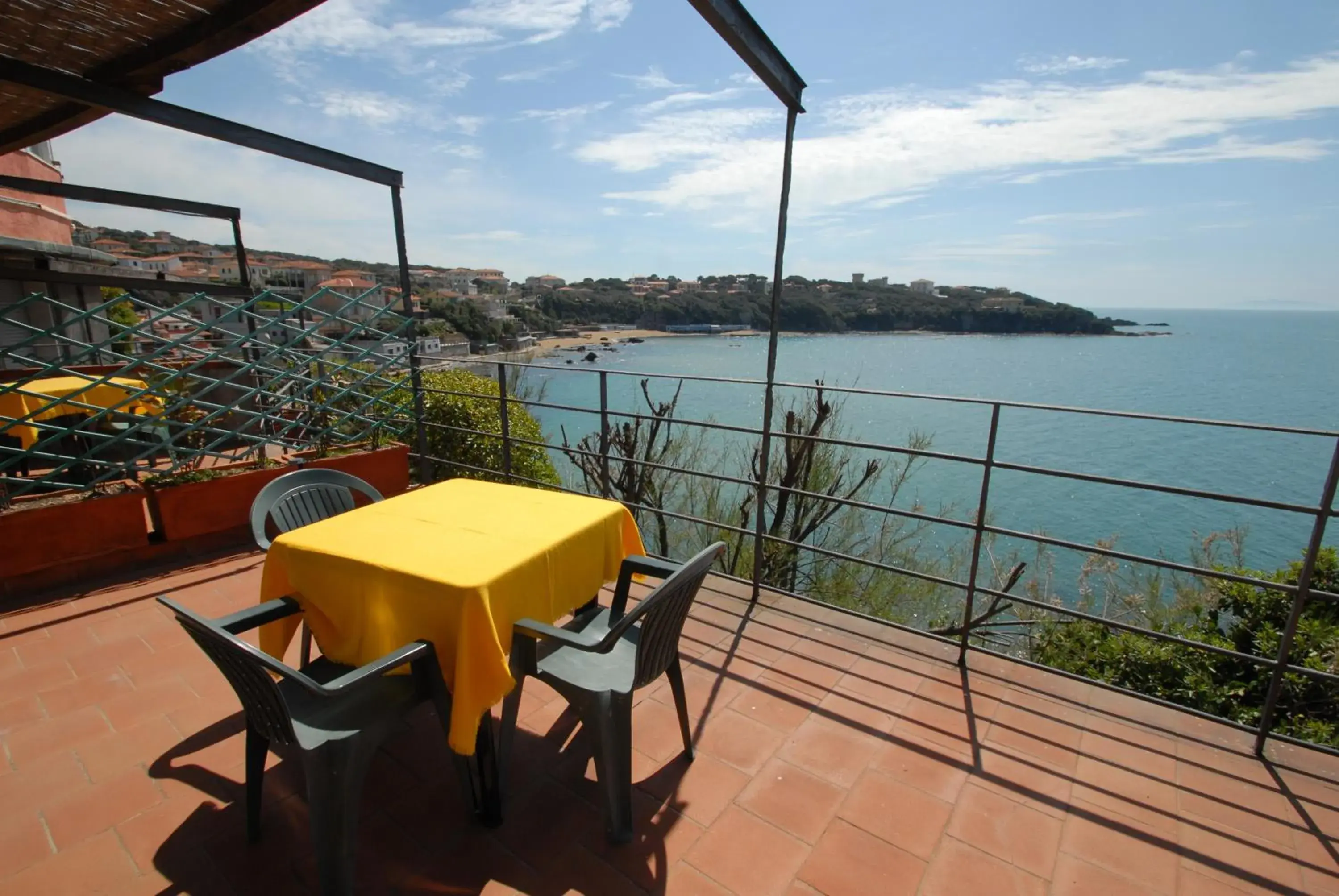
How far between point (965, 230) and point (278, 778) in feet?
63.7

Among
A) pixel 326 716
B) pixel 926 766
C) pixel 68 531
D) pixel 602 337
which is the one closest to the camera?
pixel 326 716

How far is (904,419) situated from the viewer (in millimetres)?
16531

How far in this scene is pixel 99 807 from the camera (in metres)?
1.69

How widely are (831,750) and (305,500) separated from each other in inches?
85.7

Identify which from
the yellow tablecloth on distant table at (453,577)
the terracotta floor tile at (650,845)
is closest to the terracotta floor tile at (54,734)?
the yellow tablecloth on distant table at (453,577)

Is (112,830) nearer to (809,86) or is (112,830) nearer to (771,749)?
(771,749)

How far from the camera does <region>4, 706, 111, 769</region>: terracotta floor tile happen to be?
191cm

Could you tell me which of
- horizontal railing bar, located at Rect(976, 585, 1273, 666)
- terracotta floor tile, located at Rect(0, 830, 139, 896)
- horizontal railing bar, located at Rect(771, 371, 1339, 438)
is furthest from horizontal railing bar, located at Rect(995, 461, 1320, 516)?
terracotta floor tile, located at Rect(0, 830, 139, 896)

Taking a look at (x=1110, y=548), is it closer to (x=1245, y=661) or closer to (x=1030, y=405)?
(x=1030, y=405)

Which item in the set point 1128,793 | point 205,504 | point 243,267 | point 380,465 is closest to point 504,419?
point 380,465

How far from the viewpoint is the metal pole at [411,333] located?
3857mm

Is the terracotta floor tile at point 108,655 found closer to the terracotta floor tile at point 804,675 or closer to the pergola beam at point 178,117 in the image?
the pergola beam at point 178,117

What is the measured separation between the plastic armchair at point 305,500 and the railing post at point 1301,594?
3.12 metres

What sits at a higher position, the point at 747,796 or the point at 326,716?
the point at 326,716
